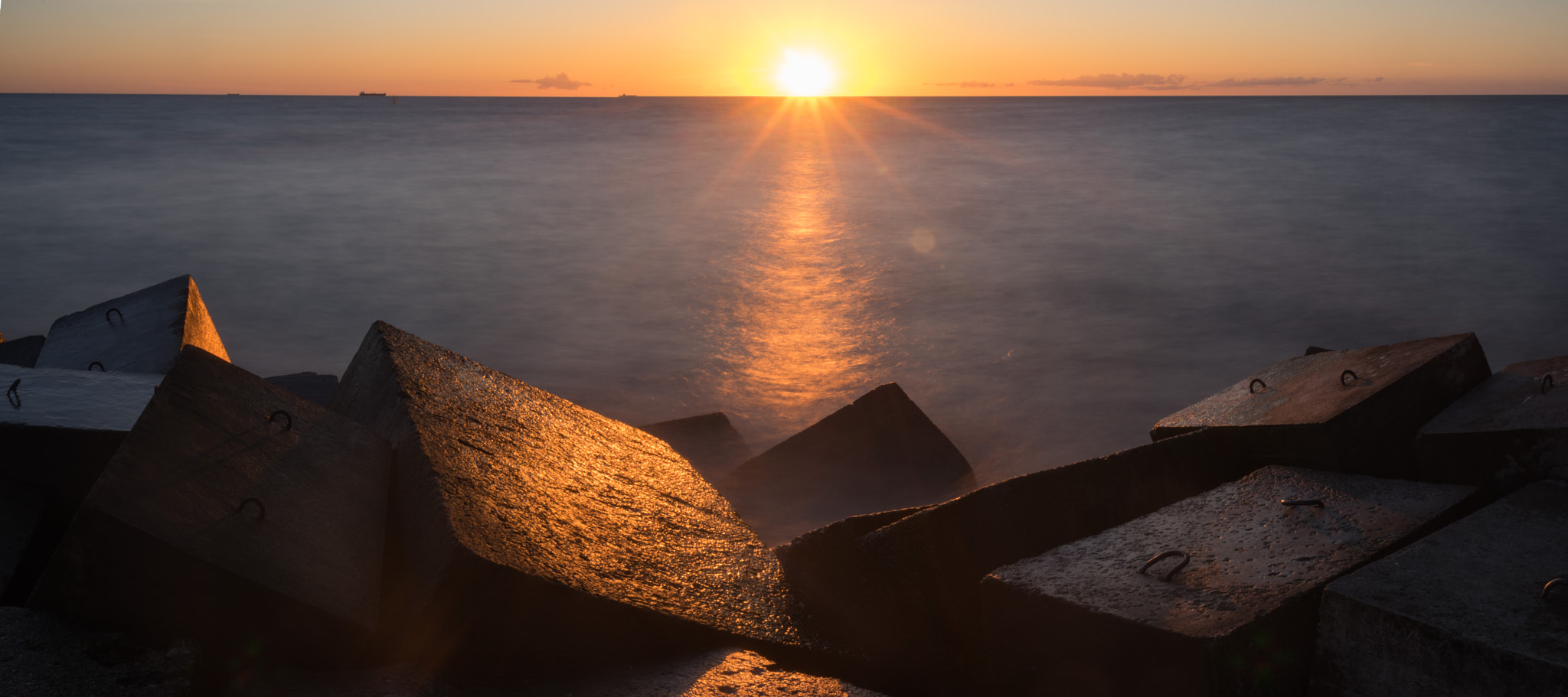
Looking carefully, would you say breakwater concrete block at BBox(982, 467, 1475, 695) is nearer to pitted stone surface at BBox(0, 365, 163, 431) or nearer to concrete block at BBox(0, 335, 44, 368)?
pitted stone surface at BBox(0, 365, 163, 431)

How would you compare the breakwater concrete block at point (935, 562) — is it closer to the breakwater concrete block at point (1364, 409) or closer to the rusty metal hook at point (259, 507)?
the breakwater concrete block at point (1364, 409)

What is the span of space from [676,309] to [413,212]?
408 inches

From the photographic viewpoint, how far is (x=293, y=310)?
10.7 metres

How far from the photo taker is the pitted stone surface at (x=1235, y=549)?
1.95m

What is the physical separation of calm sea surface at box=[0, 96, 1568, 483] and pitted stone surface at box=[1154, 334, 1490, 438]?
2539mm

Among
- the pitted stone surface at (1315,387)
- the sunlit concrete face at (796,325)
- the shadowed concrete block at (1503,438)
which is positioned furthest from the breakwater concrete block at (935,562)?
the sunlit concrete face at (796,325)

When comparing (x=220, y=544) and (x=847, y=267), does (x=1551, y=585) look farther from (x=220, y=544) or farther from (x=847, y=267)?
(x=847, y=267)

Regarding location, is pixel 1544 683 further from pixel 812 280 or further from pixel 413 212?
pixel 413 212

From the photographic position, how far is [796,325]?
33.3ft

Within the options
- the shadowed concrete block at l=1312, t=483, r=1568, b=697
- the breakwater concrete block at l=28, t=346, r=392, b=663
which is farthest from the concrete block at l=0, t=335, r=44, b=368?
the shadowed concrete block at l=1312, t=483, r=1568, b=697

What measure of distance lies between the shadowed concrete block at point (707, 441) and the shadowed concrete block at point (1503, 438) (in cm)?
347

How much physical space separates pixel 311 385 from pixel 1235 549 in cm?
442

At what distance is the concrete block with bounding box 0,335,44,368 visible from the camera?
4.70 meters

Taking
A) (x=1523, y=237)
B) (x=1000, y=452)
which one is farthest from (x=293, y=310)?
(x=1523, y=237)
